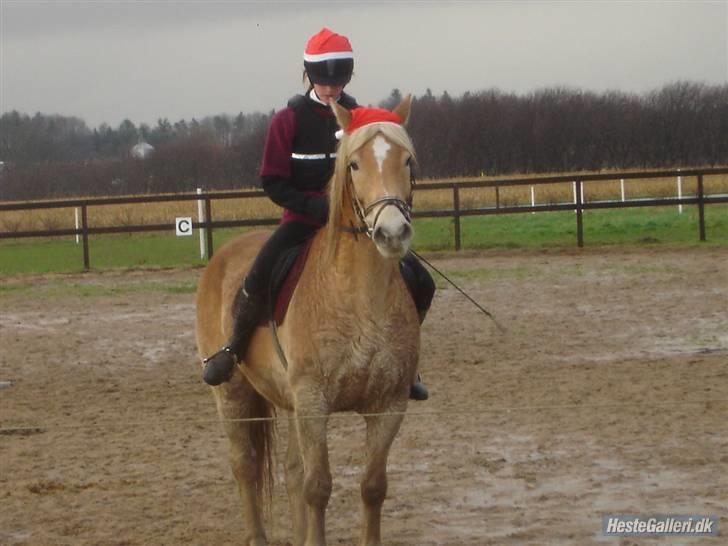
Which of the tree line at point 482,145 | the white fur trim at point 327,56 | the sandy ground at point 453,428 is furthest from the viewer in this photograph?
the tree line at point 482,145

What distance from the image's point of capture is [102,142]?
241 feet

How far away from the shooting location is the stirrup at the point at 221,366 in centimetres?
640

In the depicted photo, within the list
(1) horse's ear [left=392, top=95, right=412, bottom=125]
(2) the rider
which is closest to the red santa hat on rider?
(2) the rider

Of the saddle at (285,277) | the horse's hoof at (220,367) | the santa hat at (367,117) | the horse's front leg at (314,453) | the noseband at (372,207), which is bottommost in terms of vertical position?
the horse's front leg at (314,453)

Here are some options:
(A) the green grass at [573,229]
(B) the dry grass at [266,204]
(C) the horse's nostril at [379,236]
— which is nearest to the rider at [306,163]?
(C) the horse's nostril at [379,236]

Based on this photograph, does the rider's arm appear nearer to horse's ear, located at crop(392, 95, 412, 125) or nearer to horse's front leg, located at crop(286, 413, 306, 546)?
horse's ear, located at crop(392, 95, 412, 125)

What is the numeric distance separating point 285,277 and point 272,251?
0.65 feet

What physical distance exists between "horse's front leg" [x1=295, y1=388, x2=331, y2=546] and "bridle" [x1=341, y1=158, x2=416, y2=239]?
29.5 inches

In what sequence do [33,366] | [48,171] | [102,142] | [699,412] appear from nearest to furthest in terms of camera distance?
[699,412]
[33,366]
[48,171]
[102,142]

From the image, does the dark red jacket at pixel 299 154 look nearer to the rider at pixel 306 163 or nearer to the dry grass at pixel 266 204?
the rider at pixel 306 163

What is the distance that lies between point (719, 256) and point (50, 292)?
10690 millimetres

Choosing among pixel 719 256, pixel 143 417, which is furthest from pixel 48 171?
pixel 143 417

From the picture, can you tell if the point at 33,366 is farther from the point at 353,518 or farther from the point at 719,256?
the point at 719,256

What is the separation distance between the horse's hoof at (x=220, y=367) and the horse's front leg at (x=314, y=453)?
0.90 metres
